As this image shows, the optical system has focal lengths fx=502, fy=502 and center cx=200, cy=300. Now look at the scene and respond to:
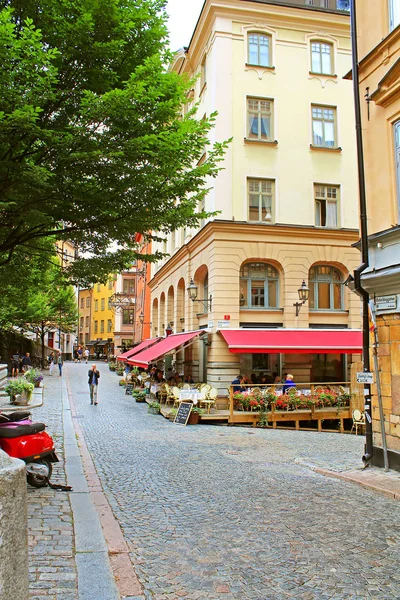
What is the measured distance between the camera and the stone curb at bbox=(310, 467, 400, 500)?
797 centimetres

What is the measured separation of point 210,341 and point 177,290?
8.22m

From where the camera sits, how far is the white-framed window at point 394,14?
9987 mm

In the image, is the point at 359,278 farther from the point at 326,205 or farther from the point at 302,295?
the point at 326,205

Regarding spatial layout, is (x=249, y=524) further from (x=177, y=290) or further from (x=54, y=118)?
(x=177, y=290)

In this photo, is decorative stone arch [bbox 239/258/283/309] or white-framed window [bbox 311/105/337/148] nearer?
decorative stone arch [bbox 239/258/283/309]

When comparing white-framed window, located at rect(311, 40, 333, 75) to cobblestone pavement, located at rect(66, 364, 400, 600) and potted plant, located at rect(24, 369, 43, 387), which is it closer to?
cobblestone pavement, located at rect(66, 364, 400, 600)

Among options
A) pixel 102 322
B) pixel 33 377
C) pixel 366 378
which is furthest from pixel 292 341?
pixel 102 322

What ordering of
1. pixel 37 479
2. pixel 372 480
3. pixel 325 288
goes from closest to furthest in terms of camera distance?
pixel 37 479, pixel 372 480, pixel 325 288

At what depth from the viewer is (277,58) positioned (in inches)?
900

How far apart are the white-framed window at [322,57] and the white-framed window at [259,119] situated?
3124 mm

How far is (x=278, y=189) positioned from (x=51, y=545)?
19017mm

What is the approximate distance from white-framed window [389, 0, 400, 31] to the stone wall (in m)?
10.9

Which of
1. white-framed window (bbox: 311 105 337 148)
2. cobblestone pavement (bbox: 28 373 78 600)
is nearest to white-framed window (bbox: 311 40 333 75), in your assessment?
white-framed window (bbox: 311 105 337 148)

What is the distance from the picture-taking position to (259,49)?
2277 cm
